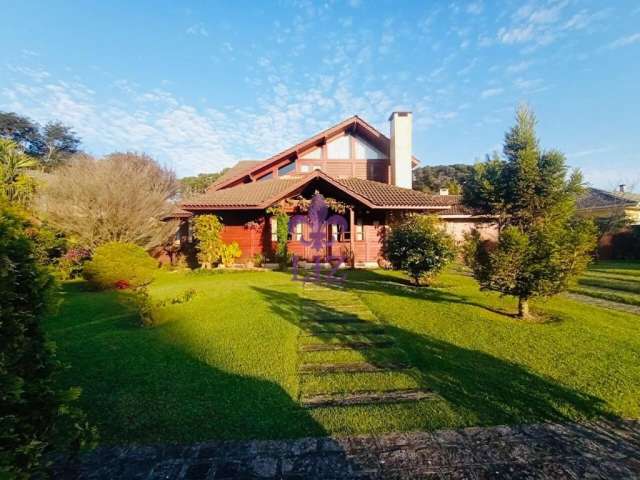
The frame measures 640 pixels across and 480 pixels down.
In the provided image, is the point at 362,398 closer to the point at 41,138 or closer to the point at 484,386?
the point at 484,386

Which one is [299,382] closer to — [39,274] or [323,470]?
[323,470]

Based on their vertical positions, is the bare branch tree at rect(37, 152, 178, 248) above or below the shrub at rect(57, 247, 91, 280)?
above

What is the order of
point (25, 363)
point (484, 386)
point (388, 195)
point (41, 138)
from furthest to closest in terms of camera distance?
1. point (41, 138)
2. point (388, 195)
3. point (484, 386)
4. point (25, 363)

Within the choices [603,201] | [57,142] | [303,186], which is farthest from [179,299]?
[57,142]

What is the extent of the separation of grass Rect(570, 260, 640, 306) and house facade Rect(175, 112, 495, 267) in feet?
16.2

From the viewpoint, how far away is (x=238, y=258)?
15.6 m

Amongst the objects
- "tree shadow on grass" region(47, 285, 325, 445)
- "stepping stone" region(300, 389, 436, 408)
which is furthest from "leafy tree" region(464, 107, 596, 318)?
"tree shadow on grass" region(47, 285, 325, 445)

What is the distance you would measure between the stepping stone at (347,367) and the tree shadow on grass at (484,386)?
14 cm

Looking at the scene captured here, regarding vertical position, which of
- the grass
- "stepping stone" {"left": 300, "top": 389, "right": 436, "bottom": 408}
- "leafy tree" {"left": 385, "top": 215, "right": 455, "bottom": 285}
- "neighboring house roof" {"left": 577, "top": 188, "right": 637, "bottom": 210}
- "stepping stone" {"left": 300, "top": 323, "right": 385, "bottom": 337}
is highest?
"neighboring house roof" {"left": 577, "top": 188, "right": 637, "bottom": 210}

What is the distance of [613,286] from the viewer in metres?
10.3

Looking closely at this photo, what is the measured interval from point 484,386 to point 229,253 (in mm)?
12888

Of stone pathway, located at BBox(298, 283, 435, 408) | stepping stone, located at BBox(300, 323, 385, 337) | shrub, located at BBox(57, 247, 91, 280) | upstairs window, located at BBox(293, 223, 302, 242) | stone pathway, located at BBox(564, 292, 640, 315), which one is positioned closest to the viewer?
stone pathway, located at BBox(298, 283, 435, 408)

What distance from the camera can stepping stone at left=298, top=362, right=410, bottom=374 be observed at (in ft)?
14.7

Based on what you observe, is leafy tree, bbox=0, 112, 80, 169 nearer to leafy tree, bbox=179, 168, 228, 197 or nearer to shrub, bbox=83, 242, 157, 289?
leafy tree, bbox=179, 168, 228, 197
